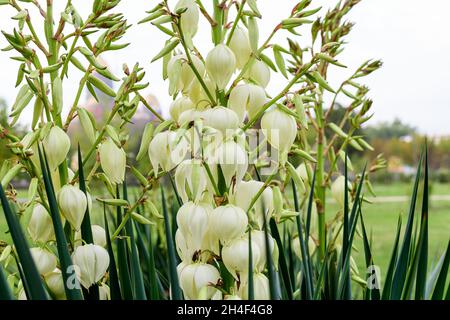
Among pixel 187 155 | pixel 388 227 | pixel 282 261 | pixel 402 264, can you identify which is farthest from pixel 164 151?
pixel 388 227

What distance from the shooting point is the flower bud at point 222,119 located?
25.7 inches

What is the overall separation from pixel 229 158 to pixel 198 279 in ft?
0.50

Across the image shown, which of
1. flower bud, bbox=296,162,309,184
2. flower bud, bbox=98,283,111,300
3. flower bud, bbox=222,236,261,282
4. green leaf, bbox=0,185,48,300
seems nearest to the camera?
green leaf, bbox=0,185,48,300

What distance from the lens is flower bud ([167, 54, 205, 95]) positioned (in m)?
0.71

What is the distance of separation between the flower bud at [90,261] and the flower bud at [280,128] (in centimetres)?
26

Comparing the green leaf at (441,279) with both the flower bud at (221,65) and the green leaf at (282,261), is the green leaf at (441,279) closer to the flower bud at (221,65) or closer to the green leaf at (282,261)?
the green leaf at (282,261)

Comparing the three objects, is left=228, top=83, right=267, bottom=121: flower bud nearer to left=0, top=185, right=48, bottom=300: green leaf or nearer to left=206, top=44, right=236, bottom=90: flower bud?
left=206, top=44, right=236, bottom=90: flower bud

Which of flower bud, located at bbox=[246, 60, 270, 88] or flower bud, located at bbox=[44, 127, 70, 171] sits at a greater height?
flower bud, located at bbox=[246, 60, 270, 88]

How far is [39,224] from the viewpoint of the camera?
69 cm

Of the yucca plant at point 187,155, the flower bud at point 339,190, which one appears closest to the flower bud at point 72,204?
the yucca plant at point 187,155

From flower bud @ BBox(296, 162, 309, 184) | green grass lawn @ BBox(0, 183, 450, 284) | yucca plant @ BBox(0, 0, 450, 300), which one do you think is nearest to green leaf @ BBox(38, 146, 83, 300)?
yucca plant @ BBox(0, 0, 450, 300)

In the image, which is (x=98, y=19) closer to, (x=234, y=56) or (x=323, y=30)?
(x=234, y=56)

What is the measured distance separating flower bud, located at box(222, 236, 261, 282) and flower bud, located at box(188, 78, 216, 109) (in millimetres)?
193
